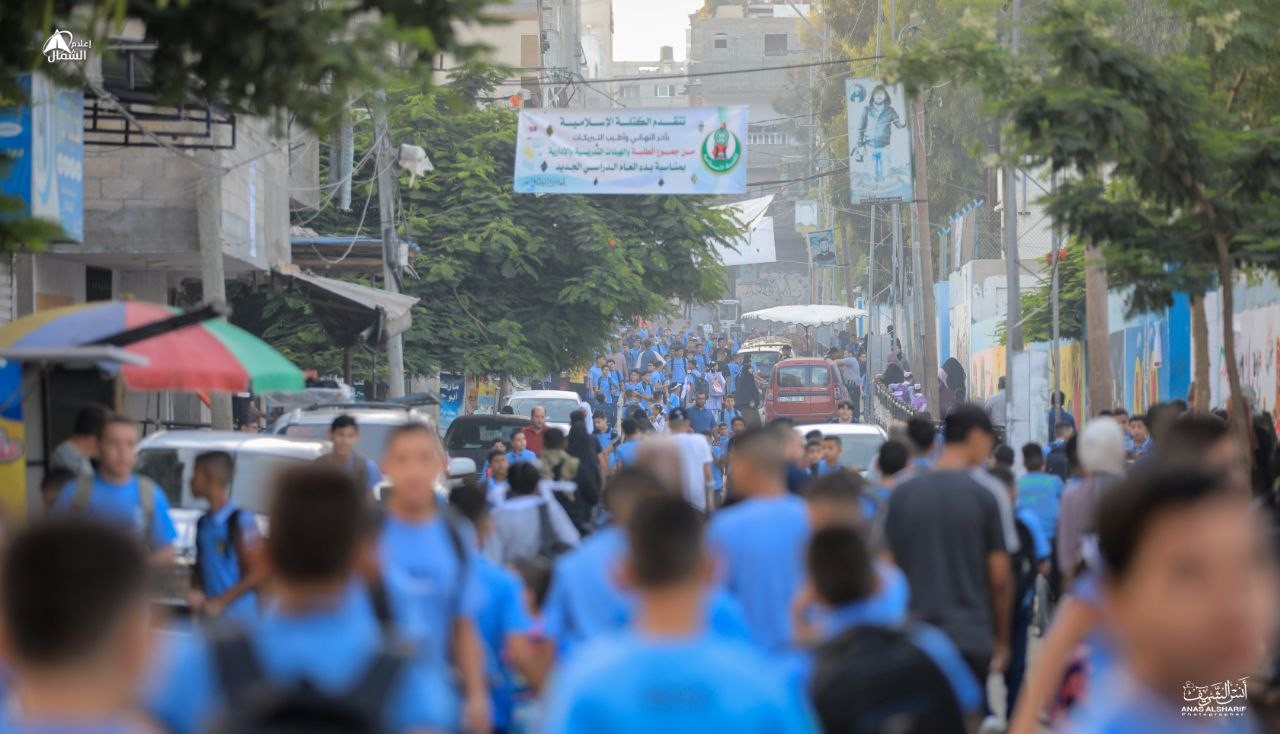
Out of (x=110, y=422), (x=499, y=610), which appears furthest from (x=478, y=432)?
(x=499, y=610)

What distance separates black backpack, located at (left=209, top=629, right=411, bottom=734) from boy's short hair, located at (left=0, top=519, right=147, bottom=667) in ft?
0.85

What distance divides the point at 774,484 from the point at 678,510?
301 cm

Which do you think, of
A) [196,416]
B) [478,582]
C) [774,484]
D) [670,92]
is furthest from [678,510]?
[670,92]

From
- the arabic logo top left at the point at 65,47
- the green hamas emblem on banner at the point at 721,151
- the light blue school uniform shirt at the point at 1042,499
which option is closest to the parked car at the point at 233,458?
the arabic logo top left at the point at 65,47

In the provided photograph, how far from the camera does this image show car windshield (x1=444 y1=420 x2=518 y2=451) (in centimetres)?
2342

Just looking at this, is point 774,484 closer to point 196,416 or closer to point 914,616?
point 914,616

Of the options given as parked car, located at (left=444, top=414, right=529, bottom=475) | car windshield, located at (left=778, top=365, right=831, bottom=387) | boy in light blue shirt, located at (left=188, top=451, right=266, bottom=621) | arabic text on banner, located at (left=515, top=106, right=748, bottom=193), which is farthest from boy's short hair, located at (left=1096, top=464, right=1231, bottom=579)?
car windshield, located at (left=778, top=365, right=831, bottom=387)

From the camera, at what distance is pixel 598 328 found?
3266 cm

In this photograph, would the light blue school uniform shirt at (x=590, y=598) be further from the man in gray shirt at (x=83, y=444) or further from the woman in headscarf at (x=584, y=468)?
the woman in headscarf at (x=584, y=468)

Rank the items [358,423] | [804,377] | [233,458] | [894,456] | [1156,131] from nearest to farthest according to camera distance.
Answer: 1. [894,456]
2. [233,458]
3. [1156,131]
4. [358,423]
5. [804,377]

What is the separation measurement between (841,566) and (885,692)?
0.58m

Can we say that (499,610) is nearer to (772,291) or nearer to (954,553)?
(954,553)

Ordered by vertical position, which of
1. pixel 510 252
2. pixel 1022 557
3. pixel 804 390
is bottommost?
pixel 1022 557

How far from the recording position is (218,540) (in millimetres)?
8594
